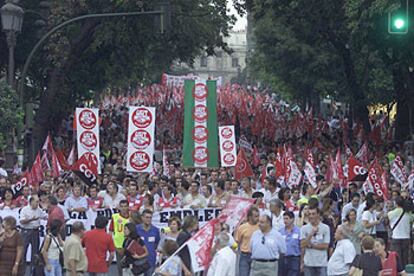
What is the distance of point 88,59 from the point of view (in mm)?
42438

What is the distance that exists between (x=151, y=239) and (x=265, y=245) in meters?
1.79

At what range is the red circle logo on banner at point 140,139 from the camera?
2486cm

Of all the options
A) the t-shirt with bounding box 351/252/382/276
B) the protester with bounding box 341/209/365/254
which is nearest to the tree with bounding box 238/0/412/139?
the protester with bounding box 341/209/365/254

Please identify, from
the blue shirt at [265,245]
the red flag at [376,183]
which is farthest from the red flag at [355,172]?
the blue shirt at [265,245]

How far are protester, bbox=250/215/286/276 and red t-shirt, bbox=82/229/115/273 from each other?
6.27ft

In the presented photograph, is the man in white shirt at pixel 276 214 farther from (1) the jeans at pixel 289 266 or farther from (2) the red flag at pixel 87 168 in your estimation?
(2) the red flag at pixel 87 168

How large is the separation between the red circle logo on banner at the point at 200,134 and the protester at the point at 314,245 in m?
11.6

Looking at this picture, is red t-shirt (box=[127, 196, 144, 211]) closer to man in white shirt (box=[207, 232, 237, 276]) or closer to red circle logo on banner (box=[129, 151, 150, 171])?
red circle logo on banner (box=[129, 151, 150, 171])

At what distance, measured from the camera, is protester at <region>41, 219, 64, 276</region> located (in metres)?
16.5

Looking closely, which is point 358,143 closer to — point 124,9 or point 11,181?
point 124,9

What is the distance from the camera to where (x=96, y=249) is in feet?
51.9

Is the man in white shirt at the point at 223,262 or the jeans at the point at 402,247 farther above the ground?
the man in white shirt at the point at 223,262

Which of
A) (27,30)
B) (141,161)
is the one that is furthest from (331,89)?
(141,161)

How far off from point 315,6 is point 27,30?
9587mm
